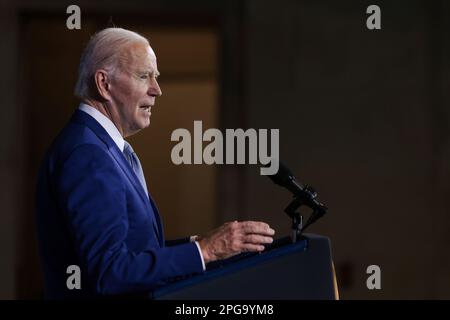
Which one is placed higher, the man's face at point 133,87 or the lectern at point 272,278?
the man's face at point 133,87

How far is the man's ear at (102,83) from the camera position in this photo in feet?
5.12

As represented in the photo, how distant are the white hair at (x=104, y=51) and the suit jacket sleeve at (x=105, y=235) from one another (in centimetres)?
24

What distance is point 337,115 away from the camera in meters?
3.92

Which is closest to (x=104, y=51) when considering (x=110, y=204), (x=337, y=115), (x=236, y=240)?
(x=110, y=204)

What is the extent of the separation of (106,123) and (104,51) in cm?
15

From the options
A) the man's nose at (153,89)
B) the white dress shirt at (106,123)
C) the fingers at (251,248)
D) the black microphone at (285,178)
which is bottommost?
the fingers at (251,248)

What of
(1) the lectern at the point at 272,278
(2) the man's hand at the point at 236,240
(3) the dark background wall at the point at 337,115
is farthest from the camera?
(3) the dark background wall at the point at 337,115

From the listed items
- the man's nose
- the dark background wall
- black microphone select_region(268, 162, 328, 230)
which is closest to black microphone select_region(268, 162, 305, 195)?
black microphone select_region(268, 162, 328, 230)

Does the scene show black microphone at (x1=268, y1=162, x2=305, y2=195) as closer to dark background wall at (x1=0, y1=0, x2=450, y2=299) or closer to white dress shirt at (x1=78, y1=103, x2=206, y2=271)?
white dress shirt at (x1=78, y1=103, x2=206, y2=271)

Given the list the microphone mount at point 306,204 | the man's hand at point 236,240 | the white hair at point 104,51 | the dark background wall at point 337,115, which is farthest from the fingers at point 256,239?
the dark background wall at point 337,115

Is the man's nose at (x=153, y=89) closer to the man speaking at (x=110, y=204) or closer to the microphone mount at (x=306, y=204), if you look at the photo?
the man speaking at (x=110, y=204)
